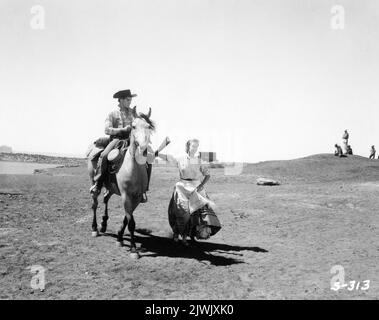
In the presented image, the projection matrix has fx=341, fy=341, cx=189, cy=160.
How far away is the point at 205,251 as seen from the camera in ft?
26.7

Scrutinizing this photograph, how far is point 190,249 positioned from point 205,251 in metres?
0.37

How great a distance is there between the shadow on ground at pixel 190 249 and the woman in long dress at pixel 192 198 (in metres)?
0.37

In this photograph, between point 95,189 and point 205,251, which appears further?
point 95,189

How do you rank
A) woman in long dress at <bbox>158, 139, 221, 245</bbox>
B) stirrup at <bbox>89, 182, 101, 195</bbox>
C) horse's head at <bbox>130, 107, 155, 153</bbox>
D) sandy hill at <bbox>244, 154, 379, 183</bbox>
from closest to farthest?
horse's head at <bbox>130, 107, 155, 153</bbox>
woman in long dress at <bbox>158, 139, 221, 245</bbox>
stirrup at <bbox>89, 182, 101, 195</bbox>
sandy hill at <bbox>244, 154, 379, 183</bbox>

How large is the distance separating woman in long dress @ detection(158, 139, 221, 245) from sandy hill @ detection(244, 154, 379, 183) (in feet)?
52.4

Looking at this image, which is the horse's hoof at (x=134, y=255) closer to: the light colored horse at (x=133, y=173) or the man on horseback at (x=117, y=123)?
the light colored horse at (x=133, y=173)

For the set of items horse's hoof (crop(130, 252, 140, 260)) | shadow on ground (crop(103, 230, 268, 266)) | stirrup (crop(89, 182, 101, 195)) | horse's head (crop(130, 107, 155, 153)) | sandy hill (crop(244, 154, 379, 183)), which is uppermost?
horse's head (crop(130, 107, 155, 153))

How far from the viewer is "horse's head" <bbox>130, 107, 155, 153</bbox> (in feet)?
23.2

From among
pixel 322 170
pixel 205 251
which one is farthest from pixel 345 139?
pixel 205 251

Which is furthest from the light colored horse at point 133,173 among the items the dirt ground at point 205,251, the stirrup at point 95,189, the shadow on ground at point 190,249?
the stirrup at point 95,189

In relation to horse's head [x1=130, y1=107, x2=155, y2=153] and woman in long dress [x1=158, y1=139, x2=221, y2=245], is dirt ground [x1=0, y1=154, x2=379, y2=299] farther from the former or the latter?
horse's head [x1=130, y1=107, x2=155, y2=153]

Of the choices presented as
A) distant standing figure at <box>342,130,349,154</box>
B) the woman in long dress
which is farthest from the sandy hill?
the woman in long dress

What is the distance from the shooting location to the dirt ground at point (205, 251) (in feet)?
19.0

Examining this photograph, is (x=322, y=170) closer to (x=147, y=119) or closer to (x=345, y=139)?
(x=345, y=139)
